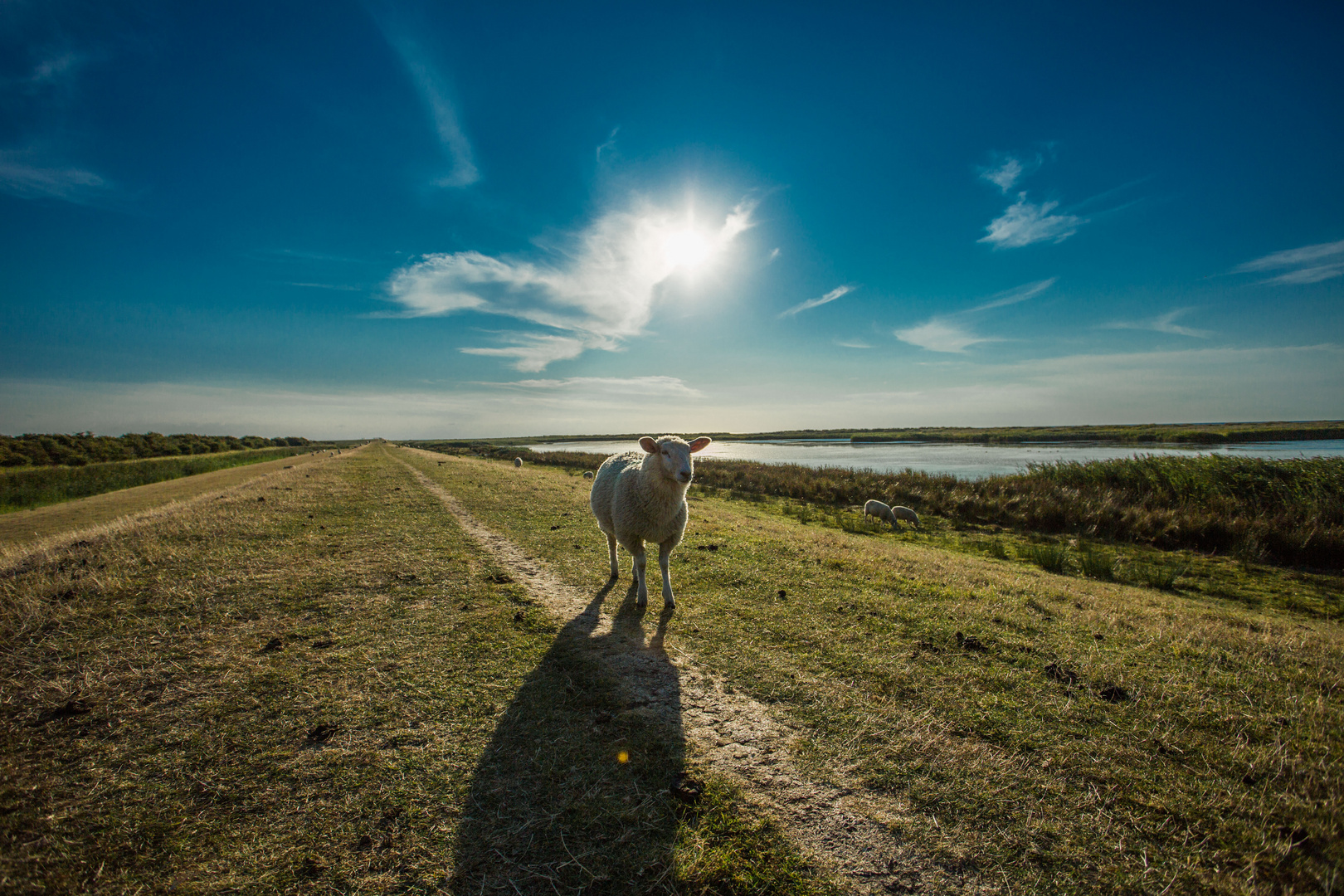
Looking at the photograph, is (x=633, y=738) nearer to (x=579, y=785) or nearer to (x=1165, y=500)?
(x=579, y=785)

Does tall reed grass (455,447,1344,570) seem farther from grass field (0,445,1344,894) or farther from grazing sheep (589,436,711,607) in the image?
grazing sheep (589,436,711,607)

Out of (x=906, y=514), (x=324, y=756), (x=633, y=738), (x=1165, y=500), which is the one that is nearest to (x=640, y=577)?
(x=633, y=738)

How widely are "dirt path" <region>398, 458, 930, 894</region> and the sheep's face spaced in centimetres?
195

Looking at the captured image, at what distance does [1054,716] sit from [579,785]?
3.73 meters

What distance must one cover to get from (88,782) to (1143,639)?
9163 mm

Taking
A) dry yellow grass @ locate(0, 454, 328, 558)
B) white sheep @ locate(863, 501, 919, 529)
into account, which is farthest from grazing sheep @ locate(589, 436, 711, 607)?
white sheep @ locate(863, 501, 919, 529)

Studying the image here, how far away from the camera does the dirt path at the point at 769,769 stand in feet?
8.04

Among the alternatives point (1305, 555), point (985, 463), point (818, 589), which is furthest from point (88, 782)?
point (985, 463)

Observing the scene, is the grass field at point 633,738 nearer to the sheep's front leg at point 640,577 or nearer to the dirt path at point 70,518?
the sheep's front leg at point 640,577

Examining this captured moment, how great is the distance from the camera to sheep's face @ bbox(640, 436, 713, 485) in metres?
6.05

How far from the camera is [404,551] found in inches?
340

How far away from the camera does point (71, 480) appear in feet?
84.9

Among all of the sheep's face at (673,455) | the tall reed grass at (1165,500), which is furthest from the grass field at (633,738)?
the tall reed grass at (1165,500)

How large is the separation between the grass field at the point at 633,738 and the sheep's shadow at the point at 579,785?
2 cm
